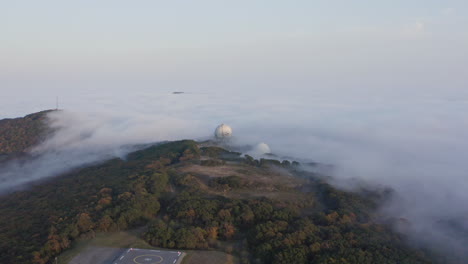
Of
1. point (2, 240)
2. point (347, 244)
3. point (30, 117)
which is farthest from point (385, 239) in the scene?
point (30, 117)

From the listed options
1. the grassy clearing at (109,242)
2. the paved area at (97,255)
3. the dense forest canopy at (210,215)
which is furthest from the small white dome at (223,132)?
the paved area at (97,255)

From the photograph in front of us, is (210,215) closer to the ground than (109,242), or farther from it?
farther from it

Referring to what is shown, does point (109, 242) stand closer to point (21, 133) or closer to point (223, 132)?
→ point (223, 132)

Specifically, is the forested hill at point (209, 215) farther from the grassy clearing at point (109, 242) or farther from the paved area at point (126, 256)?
the paved area at point (126, 256)

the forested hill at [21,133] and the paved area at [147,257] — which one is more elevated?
the forested hill at [21,133]

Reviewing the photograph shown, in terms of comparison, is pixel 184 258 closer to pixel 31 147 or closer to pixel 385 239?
pixel 385 239

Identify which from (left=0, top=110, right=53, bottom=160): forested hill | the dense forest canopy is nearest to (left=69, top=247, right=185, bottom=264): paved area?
the dense forest canopy

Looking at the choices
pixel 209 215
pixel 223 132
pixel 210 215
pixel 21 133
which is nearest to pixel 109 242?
pixel 209 215
